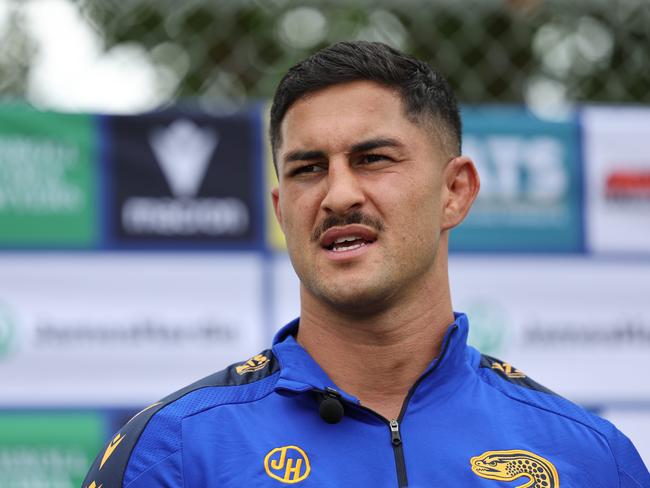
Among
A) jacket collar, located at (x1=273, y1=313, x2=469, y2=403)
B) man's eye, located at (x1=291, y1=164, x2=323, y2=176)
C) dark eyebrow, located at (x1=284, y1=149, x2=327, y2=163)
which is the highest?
dark eyebrow, located at (x1=284, y1=149, x2=327, y2=163)

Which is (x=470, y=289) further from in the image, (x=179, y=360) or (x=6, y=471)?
(x=6, y=471)

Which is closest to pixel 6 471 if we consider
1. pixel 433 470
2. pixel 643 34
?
pixel 433 470

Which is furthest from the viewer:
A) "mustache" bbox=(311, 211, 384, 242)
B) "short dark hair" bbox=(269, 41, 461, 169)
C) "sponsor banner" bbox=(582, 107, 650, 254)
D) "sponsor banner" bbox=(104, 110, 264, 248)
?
"sponsor banner" bbox=(582, 107, 650, 254)

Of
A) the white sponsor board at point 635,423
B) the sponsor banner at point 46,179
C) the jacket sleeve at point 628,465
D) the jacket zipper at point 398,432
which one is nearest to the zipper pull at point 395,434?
the jacket zipper at point 398,432

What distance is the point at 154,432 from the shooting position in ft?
5.79

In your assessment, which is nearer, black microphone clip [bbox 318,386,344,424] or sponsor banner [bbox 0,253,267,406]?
black microphone clip [bbox 318,386,344,424]

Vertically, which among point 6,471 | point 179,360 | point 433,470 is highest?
point 433,470

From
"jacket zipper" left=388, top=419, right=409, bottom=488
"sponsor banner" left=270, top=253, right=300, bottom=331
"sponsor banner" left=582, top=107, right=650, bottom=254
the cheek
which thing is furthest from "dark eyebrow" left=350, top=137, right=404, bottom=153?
"sponsor banner" left=582, top=107, right=650, bottom=254

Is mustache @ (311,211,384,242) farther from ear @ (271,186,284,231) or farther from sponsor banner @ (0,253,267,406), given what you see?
sponsor banner @ (0,253,267,406)

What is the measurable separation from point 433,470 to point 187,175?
2.19m

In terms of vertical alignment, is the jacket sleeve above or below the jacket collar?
below

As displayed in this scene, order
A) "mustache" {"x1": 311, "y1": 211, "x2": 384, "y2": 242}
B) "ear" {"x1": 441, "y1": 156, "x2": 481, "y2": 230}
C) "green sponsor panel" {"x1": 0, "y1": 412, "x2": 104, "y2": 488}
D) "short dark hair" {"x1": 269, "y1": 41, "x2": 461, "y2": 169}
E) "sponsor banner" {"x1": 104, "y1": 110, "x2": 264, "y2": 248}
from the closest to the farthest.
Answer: "mustache" {"x1": 311, "y1": 211, "x2": 384, "y2": 242} → "short dark hair" {"x1": 269, "y1": 41, "x2": 461, "y2": 169} → "ear" {"x1": 441, "y1": 156, "x2": 481, "y2": 230} → "green sponsor panel" {"x1": 0, "y1": 412, "x2": 104, "y2": 488} → "sponsor banner" {"x1": 104, "y1": 110, "x2": 264, "y2": 248}

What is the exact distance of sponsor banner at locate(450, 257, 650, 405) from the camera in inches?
152

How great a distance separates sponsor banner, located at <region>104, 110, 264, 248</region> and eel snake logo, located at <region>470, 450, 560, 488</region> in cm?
204
